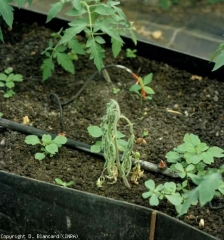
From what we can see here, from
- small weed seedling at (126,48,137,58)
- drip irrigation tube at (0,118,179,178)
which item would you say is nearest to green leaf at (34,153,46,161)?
drip irrigation tube at (0,118,179,178)

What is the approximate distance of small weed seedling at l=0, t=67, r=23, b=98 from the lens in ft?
8.54

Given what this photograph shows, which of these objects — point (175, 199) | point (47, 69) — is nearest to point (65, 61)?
point (47, 69)

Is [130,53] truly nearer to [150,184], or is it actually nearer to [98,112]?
[98,112]

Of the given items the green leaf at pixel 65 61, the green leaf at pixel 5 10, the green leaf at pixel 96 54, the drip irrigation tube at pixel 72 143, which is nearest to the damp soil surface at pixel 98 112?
the drip irrigation tube at pixel 72 143

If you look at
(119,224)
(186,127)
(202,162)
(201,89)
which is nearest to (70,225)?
(119,224)

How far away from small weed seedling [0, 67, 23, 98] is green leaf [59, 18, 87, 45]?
0.45m

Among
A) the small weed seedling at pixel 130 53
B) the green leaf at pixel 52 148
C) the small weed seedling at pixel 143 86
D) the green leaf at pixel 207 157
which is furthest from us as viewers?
the small weed seedling at pixel 130 53

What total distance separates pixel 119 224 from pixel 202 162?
0.45 metres

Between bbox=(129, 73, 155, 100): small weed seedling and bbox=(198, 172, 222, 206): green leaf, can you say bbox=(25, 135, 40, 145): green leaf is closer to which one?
bbox=(129, 73, 155, 100): small weed seedling

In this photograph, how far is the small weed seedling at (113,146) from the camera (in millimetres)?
1935

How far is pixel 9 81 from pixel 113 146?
83 cm

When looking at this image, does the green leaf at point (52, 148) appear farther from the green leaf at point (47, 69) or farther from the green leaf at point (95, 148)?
the green leaf at point (47, 69)

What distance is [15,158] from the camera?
2.28 m

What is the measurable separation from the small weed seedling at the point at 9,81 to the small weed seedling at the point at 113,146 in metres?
0.57
